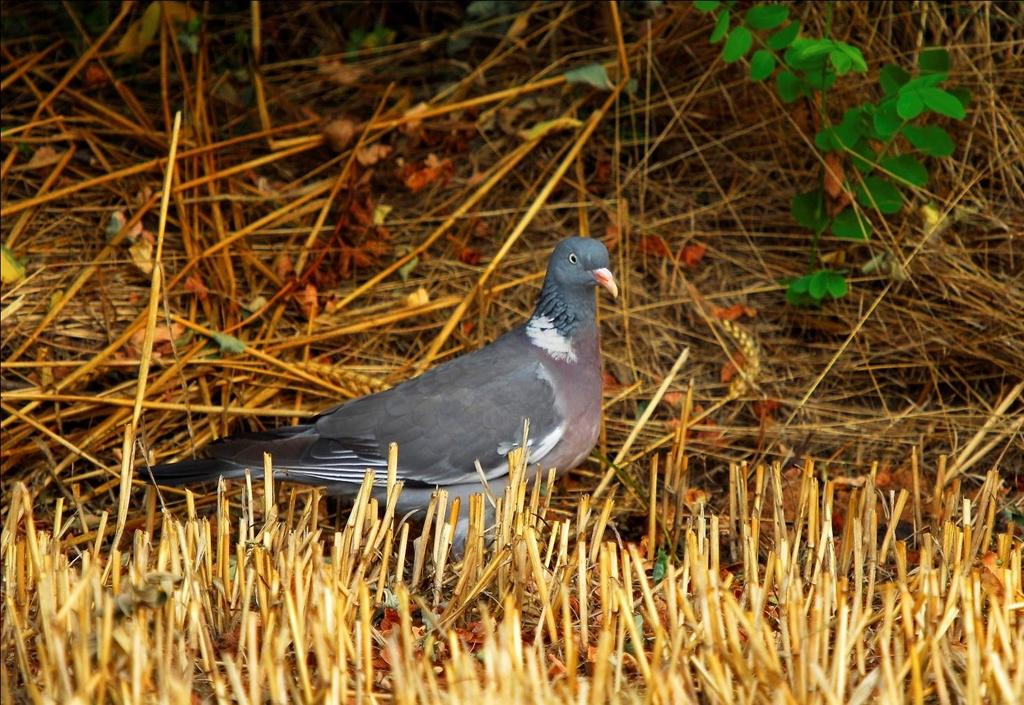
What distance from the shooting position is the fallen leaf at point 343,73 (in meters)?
4.98

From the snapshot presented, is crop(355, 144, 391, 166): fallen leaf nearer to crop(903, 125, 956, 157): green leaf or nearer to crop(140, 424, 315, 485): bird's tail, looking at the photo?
crop(140, 424, 315, 485): bird's tail

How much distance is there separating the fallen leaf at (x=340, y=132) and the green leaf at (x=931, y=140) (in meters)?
2.03

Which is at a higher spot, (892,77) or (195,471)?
(892,77)

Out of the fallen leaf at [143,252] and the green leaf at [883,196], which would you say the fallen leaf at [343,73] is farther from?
the green leaf at [883,196]

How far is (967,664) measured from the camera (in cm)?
214

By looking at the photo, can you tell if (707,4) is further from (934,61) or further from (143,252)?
(143,252)

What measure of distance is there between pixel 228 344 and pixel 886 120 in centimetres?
221

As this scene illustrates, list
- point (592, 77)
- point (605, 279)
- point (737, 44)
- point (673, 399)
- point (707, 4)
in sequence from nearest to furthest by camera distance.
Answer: point (605, 279) → point (737, 44) → point (707, 4) → point (673, 399) → point (592, 77)

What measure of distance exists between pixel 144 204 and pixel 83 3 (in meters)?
1.02

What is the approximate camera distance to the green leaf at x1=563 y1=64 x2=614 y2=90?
459 cm

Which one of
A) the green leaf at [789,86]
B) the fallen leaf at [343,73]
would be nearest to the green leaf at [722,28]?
the green leaf at [789,86]

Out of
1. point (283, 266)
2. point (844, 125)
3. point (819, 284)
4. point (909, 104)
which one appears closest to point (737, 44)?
point (844, 125)

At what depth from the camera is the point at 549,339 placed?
149 inches

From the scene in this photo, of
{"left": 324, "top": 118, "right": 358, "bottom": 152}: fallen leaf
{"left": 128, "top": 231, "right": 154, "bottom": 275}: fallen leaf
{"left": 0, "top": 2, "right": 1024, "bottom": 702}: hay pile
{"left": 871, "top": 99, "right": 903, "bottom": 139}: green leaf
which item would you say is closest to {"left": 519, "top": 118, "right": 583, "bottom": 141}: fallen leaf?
{"left": 0, "top": 2, "right": 1024, "bottom": 702}: hay pile
